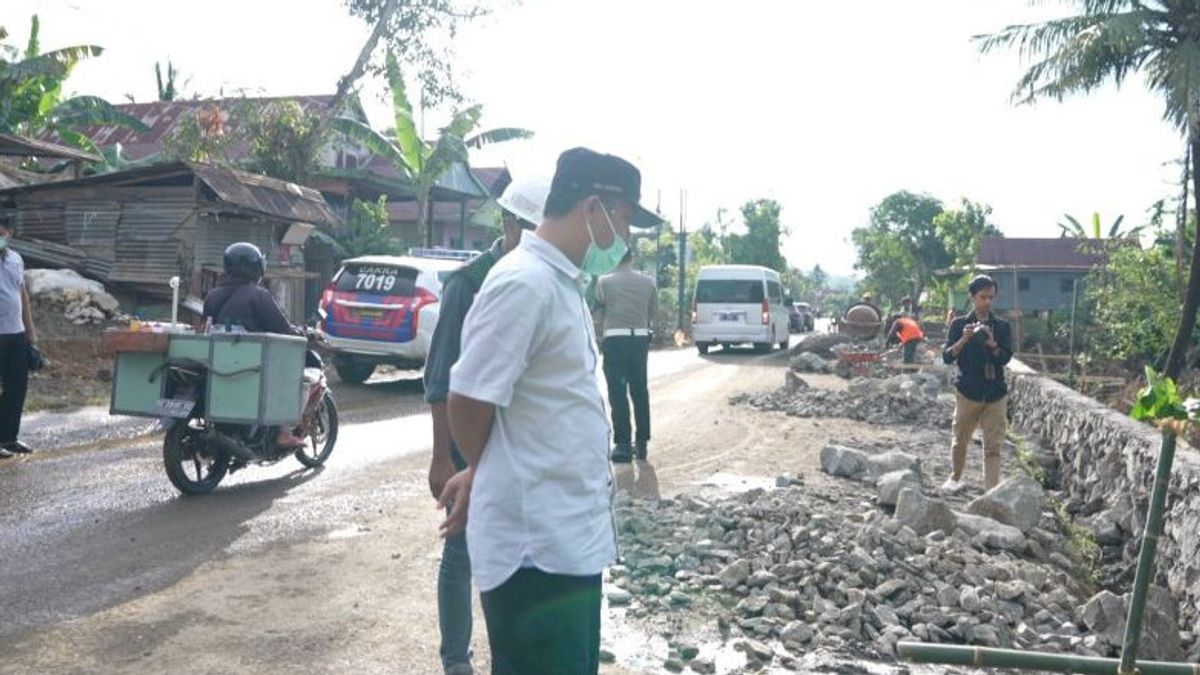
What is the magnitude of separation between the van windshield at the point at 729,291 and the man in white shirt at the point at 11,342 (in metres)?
19.1

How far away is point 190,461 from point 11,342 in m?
2.16

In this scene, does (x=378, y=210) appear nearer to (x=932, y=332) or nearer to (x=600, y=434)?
(x=932, y=332)

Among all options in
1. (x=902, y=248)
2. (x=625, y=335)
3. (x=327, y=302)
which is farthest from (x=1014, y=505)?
(x=902, y=248)

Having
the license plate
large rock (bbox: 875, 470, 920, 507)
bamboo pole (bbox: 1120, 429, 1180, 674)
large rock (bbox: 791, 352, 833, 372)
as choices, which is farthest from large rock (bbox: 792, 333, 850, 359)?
bamboo pole (bbox: 1120, 429, 1180, 674)

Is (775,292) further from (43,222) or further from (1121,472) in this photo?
(1121,472)

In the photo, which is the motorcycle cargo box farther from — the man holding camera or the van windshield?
the van windshield

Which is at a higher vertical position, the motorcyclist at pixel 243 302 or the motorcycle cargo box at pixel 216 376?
the motorcyclist at pixel 243 302

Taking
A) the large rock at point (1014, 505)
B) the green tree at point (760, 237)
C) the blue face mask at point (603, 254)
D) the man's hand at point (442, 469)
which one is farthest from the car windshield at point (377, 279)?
the green tree at point (760, 237)

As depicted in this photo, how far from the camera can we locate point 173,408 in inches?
277

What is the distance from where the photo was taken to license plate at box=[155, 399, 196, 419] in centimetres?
702

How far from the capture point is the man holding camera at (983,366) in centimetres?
810

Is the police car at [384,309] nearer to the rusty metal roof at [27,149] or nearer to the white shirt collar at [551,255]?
the rusty metal roof at [27,149]

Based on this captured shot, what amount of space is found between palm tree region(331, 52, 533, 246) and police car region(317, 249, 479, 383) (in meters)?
10.9

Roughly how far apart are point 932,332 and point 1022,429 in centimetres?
2623
